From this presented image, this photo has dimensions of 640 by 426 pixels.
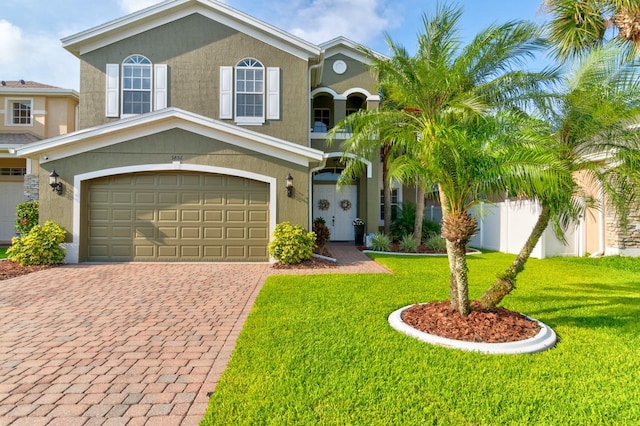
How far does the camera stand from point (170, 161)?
10.5 metres

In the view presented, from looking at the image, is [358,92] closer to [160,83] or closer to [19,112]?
[160,83]

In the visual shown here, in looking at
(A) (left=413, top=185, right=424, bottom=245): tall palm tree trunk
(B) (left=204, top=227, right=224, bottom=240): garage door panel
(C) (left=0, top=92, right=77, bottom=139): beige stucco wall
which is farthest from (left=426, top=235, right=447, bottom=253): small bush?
(C) (left=0, top=92, right=77, bottom=139): beige stucco wall

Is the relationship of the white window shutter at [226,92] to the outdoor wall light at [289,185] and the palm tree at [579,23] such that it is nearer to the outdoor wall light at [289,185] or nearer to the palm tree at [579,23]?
the outdoor wall light at [289,185]

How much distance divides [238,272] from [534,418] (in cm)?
764

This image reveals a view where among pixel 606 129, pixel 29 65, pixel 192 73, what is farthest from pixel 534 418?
pixel 29 65

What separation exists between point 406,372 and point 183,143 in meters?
9.36

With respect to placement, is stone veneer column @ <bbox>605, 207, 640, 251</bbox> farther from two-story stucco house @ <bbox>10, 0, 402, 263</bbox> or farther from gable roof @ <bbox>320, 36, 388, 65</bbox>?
gable roof @ <bbox>320, 36, 388, 65</bbox>

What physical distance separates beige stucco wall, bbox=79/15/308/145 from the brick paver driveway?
268 inches

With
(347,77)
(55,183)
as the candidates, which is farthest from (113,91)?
(347,77)

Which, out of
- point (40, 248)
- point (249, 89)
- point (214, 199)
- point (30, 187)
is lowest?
point (40, 248)

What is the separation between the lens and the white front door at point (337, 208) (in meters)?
16.2

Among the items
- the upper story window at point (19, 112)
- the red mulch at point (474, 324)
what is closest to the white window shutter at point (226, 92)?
the red mulch at point (474, 324)

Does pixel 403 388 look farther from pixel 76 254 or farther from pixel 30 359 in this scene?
pixel 76 254

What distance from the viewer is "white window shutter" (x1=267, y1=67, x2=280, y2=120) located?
12594 millimetres
